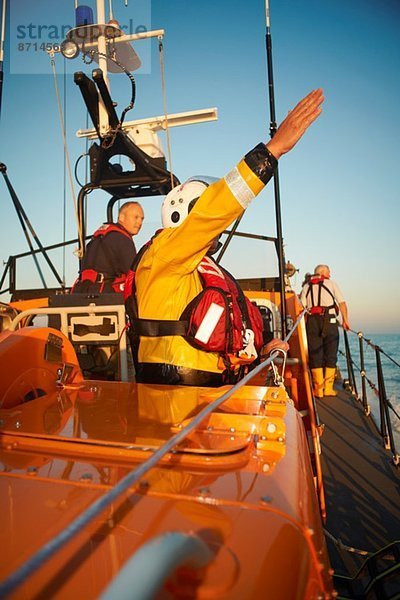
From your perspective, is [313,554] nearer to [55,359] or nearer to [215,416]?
[215,416]

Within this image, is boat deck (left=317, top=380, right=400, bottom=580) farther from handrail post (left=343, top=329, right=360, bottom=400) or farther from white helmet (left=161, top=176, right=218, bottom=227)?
white helmet (left=161, top=176, right=218, bottom=227)

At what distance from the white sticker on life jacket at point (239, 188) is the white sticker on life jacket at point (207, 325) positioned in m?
0.60

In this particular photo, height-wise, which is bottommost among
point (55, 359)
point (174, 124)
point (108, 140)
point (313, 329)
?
point (313, 329)

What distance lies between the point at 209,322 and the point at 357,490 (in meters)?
2.42

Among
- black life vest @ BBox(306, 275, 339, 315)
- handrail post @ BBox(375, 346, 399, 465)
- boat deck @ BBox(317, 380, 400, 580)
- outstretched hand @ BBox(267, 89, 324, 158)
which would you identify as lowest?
boat deck @ BBox(317, 380, 400, 580)

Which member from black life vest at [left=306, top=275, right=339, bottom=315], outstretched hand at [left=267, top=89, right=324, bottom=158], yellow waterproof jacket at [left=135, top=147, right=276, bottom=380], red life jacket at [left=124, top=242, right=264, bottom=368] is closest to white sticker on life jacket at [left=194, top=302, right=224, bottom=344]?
red life jacket at [left=124, top=242, right=264, bottom=368]

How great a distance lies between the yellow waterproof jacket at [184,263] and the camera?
179cm

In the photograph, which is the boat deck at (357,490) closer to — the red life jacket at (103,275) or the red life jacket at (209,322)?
the red life jacket at (209,322)

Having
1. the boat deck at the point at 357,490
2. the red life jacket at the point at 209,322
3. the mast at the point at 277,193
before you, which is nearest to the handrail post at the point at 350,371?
the boat deck at the point at 357,490

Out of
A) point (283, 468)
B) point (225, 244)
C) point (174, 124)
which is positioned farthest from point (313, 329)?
point (283, 468)

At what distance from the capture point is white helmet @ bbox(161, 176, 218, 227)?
2379 millimetres

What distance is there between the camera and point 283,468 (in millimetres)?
1071

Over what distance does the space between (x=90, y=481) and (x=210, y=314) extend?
1.25 metres

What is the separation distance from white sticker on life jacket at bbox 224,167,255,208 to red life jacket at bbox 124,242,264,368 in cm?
59
